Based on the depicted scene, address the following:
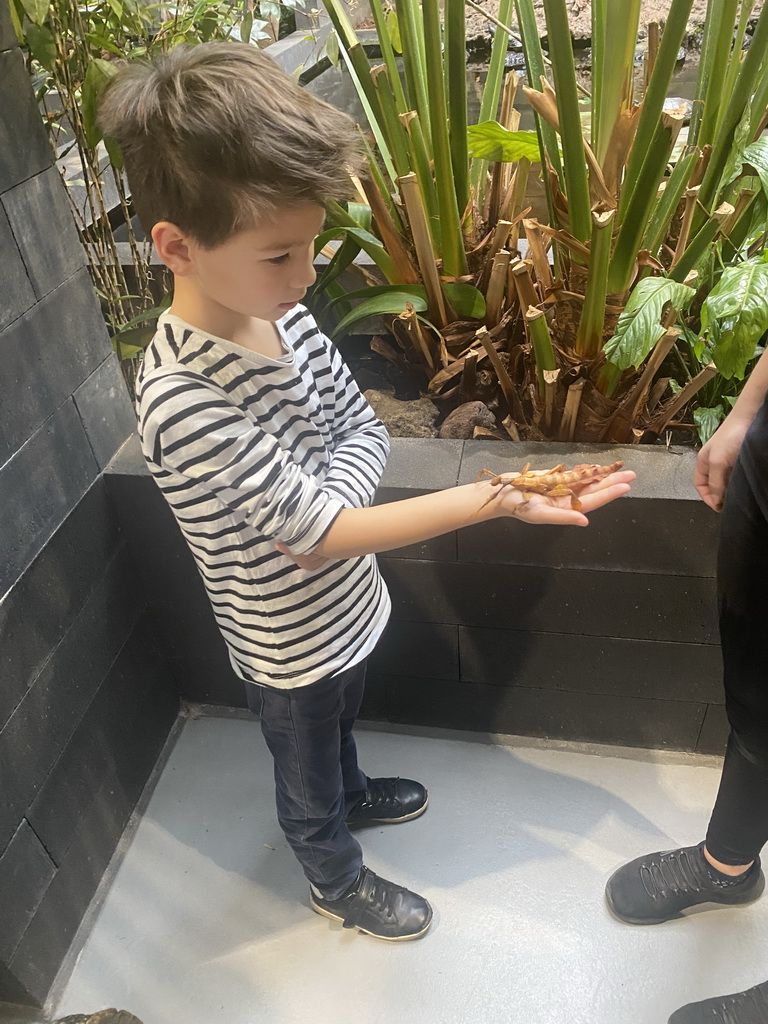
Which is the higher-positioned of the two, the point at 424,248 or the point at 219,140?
the point at 219,140

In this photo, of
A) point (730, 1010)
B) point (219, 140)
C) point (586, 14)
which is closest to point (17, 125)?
point (219, 140)

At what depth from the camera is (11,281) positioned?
102 cm

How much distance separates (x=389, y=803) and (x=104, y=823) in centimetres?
48

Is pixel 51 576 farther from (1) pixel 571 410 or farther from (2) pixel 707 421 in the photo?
(2) pixel 707 421

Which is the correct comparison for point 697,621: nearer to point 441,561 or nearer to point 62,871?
point 441,561

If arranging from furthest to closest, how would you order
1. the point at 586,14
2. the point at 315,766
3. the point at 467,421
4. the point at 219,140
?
the point at 586,14 → the point at 467,421 → the point at 315,766 → the point at 219,140

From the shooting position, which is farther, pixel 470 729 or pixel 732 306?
pixel 470 729

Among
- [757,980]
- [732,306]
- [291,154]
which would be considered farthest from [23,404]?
[757,980]

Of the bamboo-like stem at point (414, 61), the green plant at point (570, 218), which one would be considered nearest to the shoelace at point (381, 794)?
the green plant at point (570, 218)

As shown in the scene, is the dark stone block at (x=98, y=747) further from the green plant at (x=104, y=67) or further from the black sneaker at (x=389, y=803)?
the green plant at (x=104, y=67)

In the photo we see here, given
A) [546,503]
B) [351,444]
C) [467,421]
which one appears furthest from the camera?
[467,421]

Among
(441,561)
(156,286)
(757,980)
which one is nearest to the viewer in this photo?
(757,980)

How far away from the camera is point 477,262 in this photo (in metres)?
1.46

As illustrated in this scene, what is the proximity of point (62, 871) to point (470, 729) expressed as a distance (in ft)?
2.43
